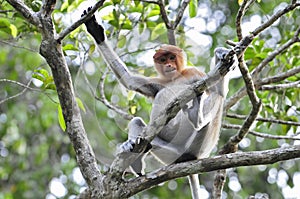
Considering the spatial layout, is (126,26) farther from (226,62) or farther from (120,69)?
(226,62)

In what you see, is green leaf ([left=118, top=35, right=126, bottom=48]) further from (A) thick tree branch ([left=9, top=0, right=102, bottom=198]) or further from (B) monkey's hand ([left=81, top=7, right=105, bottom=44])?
(A) thick tree branch ([left=9, top=0, right=102, bottom=198])

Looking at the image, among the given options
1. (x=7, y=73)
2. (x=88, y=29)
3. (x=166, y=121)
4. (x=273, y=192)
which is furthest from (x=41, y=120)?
(x=166, y=121)

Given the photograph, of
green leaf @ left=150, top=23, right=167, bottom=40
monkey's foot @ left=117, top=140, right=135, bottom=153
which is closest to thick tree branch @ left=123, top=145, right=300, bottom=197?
monkey's foot @ left=117, top=140, right=135, bottom=153

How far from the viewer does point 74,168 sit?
9.62 metres

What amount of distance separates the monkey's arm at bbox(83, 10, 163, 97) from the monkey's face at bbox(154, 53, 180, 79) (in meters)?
0.19

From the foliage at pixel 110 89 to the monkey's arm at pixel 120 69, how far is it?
0.23ft

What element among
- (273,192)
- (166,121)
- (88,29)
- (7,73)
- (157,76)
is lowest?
(273,192)

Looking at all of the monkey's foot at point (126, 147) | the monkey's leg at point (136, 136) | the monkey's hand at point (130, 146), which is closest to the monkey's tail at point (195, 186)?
the monkey's leg at point (136, 136)

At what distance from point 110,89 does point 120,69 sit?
0.60m

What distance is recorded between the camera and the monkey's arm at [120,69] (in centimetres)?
441

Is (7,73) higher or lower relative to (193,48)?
higher

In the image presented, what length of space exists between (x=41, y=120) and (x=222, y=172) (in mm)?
5371

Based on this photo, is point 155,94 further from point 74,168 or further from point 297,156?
point 74,168

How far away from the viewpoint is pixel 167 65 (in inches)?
163
